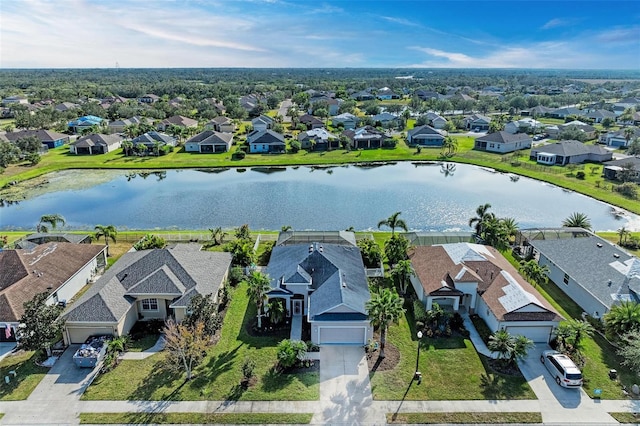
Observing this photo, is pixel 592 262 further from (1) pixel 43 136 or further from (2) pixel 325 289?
(1) pixel 43 136

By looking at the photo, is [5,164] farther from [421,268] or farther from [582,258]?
[582,258]

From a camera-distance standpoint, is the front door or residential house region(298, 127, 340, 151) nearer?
the front door

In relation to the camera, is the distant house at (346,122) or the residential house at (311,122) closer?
the residential house at (311,122)

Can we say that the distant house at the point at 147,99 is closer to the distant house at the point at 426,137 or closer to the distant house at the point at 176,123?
the distant house at the point at 176,123

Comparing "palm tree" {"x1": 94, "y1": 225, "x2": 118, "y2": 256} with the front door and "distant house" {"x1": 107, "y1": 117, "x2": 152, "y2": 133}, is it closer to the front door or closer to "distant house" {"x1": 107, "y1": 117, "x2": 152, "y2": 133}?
the front door

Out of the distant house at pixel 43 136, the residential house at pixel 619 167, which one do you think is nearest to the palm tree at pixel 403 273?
the residential house at pixel 619 167

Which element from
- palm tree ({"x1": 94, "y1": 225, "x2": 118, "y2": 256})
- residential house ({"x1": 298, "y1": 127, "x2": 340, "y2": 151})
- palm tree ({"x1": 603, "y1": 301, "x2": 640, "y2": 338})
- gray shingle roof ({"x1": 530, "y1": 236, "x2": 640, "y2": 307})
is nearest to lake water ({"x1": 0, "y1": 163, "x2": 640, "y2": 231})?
palm tree ({"x1": 94, "y1": 225, "x2": 118, "y2": 256})

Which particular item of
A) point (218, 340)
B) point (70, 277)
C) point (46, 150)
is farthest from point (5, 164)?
point (218, 340)

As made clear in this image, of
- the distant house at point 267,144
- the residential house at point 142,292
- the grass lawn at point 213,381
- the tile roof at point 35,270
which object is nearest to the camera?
the grass lawn at point 213,381
